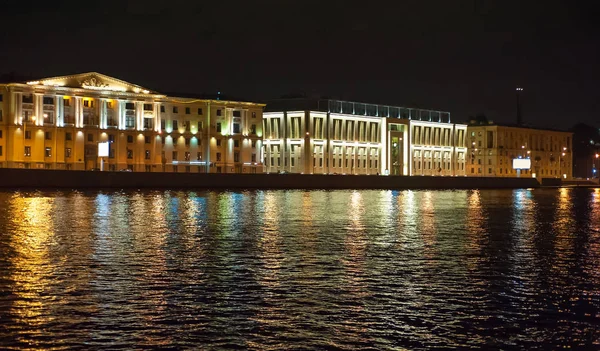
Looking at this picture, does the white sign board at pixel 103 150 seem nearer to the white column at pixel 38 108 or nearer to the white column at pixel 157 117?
the white column at pixel 38 108

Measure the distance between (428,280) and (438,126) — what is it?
464 feet

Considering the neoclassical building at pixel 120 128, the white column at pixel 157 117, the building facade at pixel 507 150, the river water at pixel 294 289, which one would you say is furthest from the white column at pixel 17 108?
the building facade at pixel 507 150

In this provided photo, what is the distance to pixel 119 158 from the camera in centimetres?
10688

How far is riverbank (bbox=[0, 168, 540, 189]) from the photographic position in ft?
233

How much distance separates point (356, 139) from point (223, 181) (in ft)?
184

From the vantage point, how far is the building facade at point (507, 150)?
161 meters

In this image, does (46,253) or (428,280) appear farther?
(46,253)

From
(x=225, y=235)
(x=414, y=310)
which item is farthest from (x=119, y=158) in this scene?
(x=414, y=310)

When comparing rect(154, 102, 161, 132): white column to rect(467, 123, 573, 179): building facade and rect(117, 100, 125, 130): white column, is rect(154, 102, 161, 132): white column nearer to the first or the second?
rect(117, 100, 125, 130): white column

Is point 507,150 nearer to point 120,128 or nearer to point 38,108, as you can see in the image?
point 120,128

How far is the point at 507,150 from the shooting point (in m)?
163

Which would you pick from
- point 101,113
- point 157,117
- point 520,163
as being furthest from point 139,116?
point 520,163

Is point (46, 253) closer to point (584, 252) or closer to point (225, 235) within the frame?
point (225, 235)

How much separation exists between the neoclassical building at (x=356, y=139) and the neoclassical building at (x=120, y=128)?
1079cm
